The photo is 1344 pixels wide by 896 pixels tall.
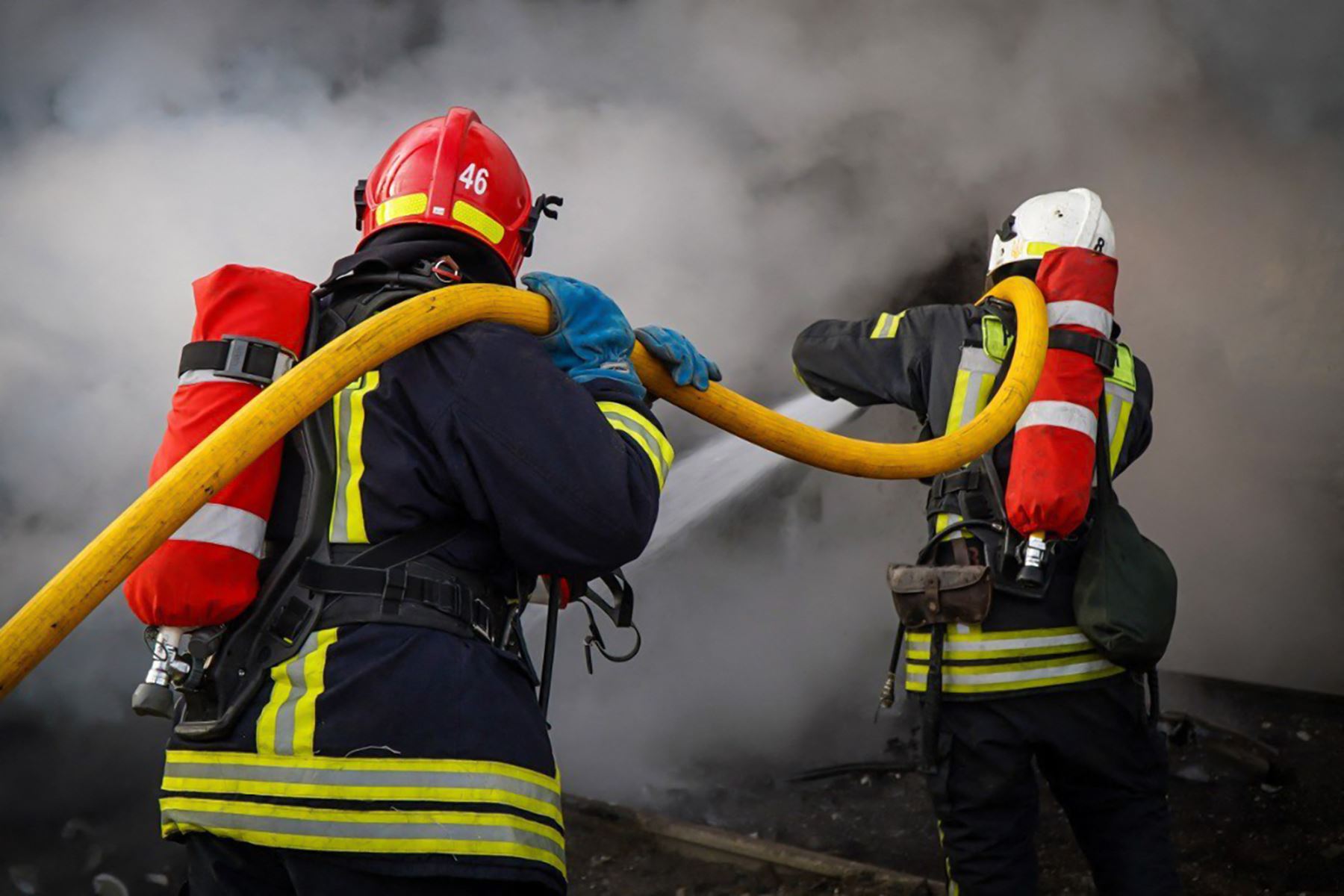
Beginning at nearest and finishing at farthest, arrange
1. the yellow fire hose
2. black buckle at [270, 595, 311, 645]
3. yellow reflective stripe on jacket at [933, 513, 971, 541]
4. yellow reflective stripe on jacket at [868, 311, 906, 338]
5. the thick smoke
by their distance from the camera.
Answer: the yellow fire hose < black buckle at [270, 595, 311, 645] < yellow reflective stripe on jacket at [933, 513, 971, 541] < yellow reflective stripe on jacket at [868, 311, 906, 338] < the thick smoke

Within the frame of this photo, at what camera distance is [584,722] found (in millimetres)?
6391

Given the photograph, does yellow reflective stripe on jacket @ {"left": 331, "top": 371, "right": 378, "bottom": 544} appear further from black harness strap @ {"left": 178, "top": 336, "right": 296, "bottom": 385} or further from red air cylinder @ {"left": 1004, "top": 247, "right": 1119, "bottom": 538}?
red air cylinder @ {"left": 1004, "top": 247, "right": 1119, "bottom": 538}

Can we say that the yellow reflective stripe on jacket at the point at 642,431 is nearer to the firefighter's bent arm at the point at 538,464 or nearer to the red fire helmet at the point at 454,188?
the firefighter's bent arm at the point at 538,464

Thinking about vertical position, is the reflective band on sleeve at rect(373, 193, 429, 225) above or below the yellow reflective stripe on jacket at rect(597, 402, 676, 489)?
above

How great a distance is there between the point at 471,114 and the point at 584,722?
175 inches

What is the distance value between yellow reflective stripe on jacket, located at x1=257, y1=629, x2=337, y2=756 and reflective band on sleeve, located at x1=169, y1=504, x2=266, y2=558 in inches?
7.2

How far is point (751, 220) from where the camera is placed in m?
6.66

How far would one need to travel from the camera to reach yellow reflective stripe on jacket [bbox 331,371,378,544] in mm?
2000

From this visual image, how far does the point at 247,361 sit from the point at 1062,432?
211cm

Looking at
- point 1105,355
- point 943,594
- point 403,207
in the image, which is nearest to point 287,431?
point 403,207

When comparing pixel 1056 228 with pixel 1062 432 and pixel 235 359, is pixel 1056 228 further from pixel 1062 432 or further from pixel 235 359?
pixel 235 359

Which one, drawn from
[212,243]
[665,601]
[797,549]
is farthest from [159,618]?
[797,549]

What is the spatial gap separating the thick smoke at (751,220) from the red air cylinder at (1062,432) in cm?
307

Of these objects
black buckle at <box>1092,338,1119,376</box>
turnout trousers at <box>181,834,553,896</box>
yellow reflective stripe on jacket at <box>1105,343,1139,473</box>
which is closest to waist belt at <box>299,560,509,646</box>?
turnout trousers at <box>181,834,553,896</box>
